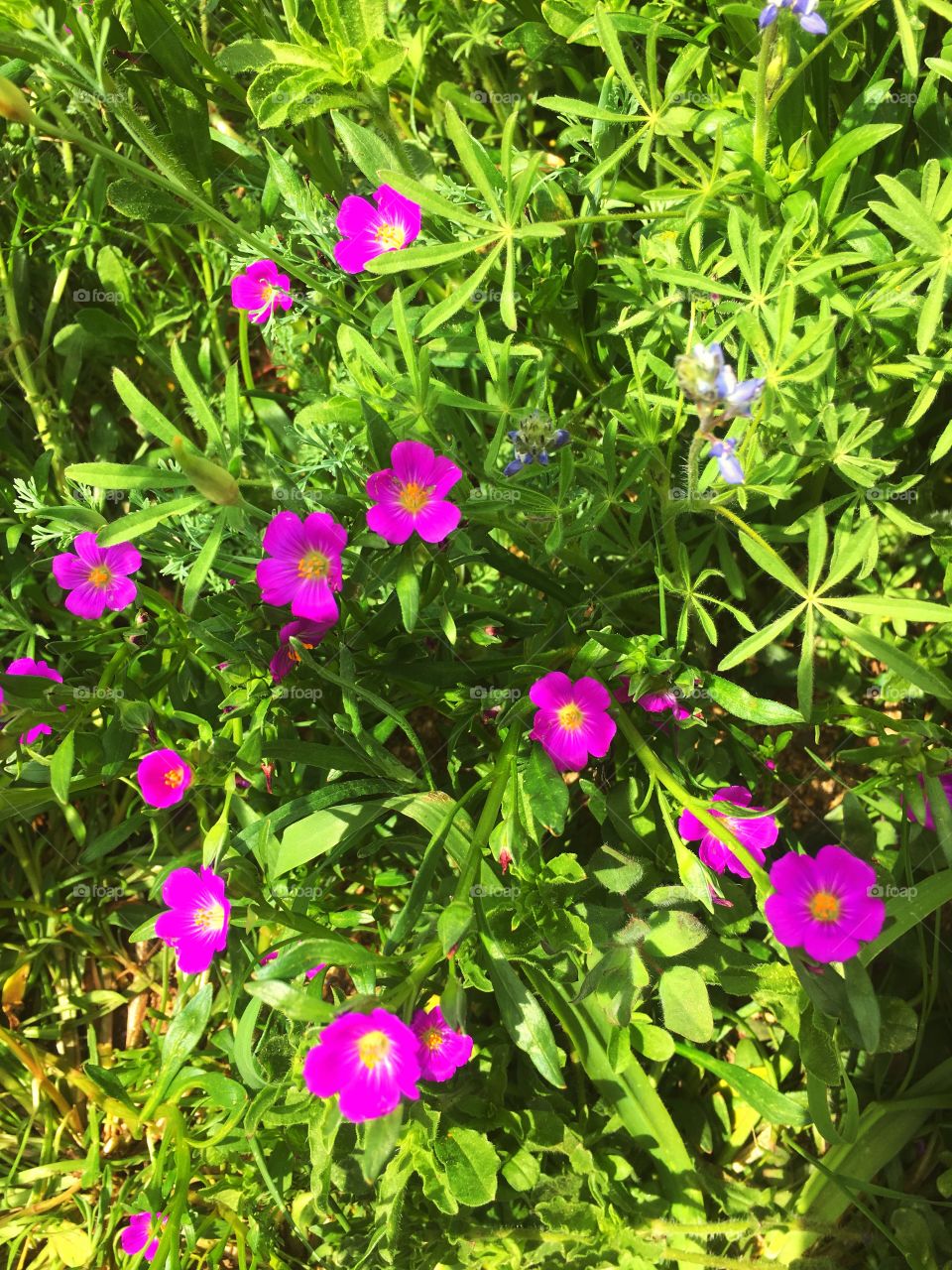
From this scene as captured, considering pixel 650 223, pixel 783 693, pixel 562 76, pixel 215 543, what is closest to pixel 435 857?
pixel 215 543

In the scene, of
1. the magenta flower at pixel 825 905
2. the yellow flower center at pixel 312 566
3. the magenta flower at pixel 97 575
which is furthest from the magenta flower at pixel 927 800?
the magenta flower at pixel 97 575

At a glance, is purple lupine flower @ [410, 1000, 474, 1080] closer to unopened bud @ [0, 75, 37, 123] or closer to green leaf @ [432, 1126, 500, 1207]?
green leaf @ [432, 1126, 500, 1207]

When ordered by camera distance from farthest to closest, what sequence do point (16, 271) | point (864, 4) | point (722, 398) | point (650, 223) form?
point (16, 271), point (650, 223), point (864, 4), point (722, 398)

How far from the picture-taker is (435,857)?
1.60 meters

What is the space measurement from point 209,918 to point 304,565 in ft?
1.95

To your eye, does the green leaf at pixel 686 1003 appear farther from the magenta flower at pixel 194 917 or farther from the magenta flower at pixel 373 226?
the magenta flower at pixel 373 226

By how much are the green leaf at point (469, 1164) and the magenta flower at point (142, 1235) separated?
54cm

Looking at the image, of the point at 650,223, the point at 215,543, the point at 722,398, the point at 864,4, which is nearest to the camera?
the point at 722,398

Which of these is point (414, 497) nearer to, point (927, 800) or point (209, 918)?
point (209, 918)

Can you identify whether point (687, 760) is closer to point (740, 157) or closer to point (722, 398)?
point (722, 398)

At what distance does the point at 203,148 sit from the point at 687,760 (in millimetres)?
1472

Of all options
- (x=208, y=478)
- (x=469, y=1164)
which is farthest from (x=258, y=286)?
(x=469, y=1164)

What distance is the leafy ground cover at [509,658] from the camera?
5.17ft

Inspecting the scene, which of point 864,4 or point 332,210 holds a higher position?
point 864,4
